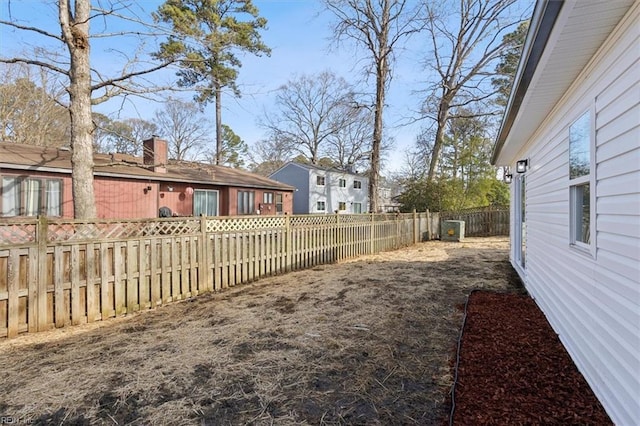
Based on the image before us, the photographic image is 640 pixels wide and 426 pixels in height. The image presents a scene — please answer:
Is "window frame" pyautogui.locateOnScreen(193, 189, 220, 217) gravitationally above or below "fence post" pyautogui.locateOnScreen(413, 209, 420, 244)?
above

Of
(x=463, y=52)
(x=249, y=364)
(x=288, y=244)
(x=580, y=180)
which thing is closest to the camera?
(x=580, y=180)

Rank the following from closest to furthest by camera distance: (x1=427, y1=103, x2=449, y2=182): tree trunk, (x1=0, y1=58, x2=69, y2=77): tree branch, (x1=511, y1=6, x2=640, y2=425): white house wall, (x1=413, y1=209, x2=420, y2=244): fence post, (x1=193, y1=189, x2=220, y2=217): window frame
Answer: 1. (x1=511, y1=6, x2=640, y2=425): white house wall
2. (x1=0, y1=58, x2=69, y2=77): tree branch
3. (x1=413, y1=209, x2=420, y2=244): fence post
4. (x1=193, y1=189, x2=220, y2=217): window frame
5. (x1=427, y1=103, x2=449, y2=182): tree trunk

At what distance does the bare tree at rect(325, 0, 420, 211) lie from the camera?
15719 millimetres

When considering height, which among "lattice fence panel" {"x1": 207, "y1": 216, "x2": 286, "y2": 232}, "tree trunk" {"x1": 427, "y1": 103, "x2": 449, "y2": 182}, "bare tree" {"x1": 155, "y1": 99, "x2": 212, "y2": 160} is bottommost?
"lattice fence panel" {"x1": 207, "y1": 216, "x2": 286, "y2": 232}

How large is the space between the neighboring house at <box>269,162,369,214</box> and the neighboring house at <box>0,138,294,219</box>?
568 cm

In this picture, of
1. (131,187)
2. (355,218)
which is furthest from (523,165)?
(131,187)

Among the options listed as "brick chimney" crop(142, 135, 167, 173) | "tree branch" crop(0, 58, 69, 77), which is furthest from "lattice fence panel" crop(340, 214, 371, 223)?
"brick chimney" crop(142, 135, 167, 173)

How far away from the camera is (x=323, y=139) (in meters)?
32.0

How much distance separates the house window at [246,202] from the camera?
17047 mm

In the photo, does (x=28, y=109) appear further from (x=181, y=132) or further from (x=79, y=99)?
(x=79, y=99)

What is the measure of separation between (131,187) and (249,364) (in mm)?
12064

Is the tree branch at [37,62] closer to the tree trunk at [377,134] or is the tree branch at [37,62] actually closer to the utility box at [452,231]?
the tree trunk at [377,134]

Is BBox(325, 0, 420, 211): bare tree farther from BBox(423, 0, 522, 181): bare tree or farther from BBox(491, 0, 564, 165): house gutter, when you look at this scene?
BBox(491, 0, 564, 165): house gutter

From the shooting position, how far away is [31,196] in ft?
33.1
